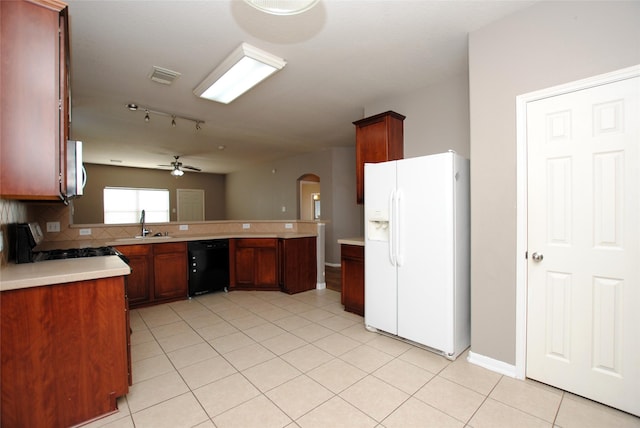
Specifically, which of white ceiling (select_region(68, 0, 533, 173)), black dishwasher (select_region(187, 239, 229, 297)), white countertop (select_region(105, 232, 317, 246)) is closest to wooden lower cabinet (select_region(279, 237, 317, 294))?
white countertop (select_region(105, 232, 317, 246))

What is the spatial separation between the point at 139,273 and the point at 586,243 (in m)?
4.52

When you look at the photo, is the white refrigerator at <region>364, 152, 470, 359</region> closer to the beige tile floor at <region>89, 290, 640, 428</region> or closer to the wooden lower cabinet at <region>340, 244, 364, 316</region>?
the beige tile floor at <region>89, 290, 640, 428</region>

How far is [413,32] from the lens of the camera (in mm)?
2275

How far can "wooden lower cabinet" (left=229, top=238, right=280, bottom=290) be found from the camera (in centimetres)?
439

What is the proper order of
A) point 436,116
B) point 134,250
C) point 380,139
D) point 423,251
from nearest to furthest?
point 423,251 < point 436,116 < point 380,139 < point 134,250

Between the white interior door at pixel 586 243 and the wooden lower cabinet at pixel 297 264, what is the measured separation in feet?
9.70

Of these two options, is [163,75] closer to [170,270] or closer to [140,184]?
[170,270]

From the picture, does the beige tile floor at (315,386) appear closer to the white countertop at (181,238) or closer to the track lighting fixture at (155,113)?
the white countertop at (181,238)

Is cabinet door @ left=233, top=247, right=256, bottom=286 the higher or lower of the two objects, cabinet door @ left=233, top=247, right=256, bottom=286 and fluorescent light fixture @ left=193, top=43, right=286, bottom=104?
the lower

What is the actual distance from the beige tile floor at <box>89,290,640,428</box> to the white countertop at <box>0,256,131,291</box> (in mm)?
882

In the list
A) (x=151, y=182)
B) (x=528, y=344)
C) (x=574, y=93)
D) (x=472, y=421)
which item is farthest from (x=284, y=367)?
(x=151, y=182)

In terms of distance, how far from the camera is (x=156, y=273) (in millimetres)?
3777

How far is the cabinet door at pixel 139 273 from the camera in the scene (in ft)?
11.8

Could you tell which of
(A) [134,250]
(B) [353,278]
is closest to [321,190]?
(B) [353,278]
